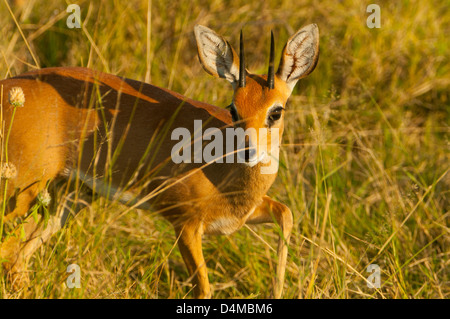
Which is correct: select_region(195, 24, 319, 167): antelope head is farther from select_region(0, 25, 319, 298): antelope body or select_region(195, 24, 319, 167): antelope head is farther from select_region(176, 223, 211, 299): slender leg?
select_region(176, 223, 211, 299): slender leg

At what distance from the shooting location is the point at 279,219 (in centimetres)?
481

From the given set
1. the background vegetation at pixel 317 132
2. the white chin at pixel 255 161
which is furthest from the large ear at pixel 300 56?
the white chin at pixel 255 161

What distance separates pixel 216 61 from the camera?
188 inches

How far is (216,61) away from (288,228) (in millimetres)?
1228

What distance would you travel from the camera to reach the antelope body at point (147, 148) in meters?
4.71

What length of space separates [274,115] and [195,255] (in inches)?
43.0

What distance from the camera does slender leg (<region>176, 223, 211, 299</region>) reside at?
473cm

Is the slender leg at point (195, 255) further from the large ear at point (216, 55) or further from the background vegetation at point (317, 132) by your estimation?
the large ear at point (216, 55)

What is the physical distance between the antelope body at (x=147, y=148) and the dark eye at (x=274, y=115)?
0.02 m

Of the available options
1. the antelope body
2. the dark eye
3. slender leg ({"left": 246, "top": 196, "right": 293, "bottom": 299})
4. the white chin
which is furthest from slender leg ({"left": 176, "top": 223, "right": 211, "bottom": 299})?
the dark eye

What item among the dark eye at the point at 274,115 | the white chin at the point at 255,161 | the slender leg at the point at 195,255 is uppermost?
the dark eye at the point at 274,115

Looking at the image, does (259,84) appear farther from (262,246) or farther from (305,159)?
(305,159)

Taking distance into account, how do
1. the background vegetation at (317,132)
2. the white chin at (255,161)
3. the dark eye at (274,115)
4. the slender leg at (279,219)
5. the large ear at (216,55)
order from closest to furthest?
the white chin at (255,161)
the dark eye at (274,115)
the slender leg at (279,219)
the large ear at (216,55)
the background vegetation at (317,132)

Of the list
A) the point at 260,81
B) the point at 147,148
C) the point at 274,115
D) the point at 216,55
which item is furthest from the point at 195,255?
the point at 216,55
